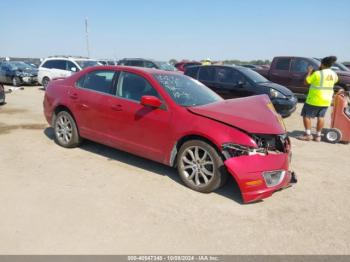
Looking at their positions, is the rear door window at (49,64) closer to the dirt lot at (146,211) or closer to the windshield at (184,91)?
the dirt lot at (146,211)

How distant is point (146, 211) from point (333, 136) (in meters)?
5.39

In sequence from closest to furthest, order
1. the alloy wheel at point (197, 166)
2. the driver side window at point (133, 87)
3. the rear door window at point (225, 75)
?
the alloy wheel at point (197, 166)
the driver side window at point (133, 87)
the rear door window at point (225, 75)

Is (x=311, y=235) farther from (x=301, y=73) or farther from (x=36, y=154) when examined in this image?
(x=301, y=73)

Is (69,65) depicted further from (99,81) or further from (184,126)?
(184,126)

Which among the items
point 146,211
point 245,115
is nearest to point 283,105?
point 245,115

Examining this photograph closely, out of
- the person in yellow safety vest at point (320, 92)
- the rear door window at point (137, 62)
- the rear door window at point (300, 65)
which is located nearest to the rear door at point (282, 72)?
the rear door window at point (300, 65)

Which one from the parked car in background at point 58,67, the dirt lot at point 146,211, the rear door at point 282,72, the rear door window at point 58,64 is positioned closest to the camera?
the dirt lot at point 146,211

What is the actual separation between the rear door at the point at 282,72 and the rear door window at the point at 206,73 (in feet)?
16.0

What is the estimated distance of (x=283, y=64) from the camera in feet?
46.5

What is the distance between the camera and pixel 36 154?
5824mm

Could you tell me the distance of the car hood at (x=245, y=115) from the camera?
418cm

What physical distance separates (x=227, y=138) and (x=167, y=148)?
0.97 meters

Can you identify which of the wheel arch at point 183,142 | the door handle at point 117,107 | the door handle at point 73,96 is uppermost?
the door handle at point 73,96

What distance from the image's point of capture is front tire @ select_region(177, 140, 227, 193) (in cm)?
420
